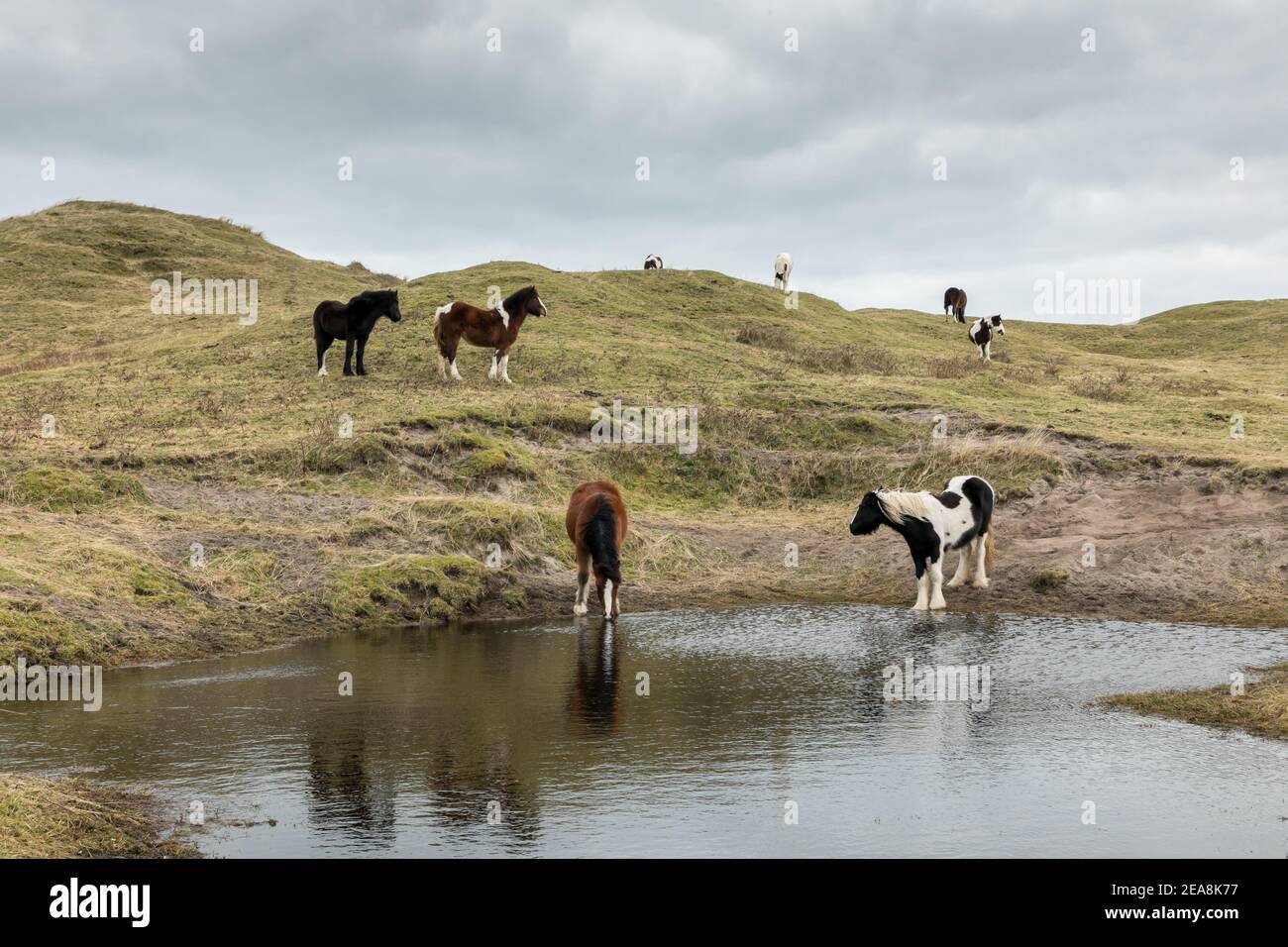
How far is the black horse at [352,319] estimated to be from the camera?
33.0 meters

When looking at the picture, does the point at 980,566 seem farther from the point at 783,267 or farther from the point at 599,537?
the point at 783,267

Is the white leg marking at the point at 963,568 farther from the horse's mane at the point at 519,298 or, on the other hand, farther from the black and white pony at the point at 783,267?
the black and white pony at the point at 783,267

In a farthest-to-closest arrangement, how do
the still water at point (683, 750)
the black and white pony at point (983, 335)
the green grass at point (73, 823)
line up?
the black and white pony at point (983, 335)
the still water at point (683, 750)
the green grass at point (73, 823)

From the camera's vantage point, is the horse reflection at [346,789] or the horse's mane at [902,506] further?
the horse's mane at [902,506]

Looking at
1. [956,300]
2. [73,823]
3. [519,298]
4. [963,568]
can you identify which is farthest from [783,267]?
[73,823]

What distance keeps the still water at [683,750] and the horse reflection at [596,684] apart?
0.06m

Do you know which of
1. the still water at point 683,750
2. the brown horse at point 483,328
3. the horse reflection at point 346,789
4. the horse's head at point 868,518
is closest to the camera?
the still water at point 683,750

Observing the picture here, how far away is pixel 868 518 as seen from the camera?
64.1ft

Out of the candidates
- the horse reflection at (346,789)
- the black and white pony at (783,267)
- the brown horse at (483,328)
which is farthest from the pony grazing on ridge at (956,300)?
the horse reflection at (346,789)

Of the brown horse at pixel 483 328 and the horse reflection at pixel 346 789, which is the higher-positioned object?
the brown horse at pixel 483 328

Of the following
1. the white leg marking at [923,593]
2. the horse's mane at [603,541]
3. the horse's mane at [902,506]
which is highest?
the horse's mane at [902,506]
